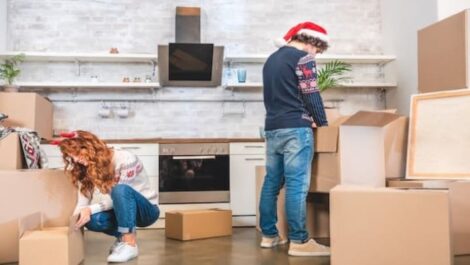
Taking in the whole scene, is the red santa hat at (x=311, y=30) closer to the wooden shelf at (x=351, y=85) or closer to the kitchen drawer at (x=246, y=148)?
the kitchen drawer at (x=246, y=148)

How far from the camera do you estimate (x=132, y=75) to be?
515 centimetres

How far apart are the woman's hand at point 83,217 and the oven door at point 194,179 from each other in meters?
1.81

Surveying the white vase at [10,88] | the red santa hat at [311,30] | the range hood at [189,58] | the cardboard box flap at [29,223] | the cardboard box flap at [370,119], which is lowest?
the cardboard box flap at [29,223]

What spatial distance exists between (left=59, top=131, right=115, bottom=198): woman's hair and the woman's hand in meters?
0.12

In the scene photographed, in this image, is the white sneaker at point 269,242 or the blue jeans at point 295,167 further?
the white sneaker at point 269,242

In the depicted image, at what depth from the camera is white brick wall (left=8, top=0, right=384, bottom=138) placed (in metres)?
5.08

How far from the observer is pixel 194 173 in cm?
458

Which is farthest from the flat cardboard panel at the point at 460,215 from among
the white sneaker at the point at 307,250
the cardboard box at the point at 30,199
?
the cardboard box at the point at 30,199

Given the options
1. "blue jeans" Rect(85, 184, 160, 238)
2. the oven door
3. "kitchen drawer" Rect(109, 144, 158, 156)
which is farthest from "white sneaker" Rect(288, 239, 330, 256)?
"kitchen drawer" Rect(109, 144, 158, 156)

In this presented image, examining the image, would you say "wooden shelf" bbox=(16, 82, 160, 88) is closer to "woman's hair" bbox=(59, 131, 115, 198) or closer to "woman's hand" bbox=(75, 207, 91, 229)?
"woman's hair" bbox=(59, 131, 115, 198)

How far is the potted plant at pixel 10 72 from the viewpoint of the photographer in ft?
15.2

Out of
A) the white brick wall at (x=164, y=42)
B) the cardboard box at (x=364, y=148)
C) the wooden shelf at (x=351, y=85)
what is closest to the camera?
the cardboard box at (x=364, y=148)

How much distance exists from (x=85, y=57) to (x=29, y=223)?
2698 millimetres

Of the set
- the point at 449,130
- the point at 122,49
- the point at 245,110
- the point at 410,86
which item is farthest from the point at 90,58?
the point at 449,130
